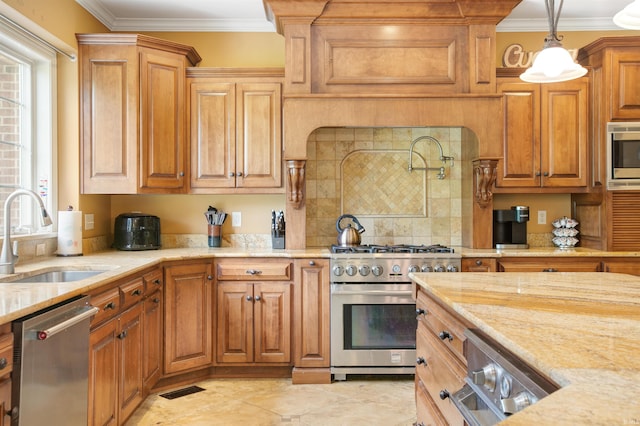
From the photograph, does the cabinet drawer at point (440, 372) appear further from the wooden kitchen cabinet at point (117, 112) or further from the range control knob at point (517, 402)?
the wooden kitchen cabinet at point (117, 112)

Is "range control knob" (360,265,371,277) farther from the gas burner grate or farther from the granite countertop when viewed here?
the granite countertop

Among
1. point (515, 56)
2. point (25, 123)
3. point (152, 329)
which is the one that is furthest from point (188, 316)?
point (515, 56)

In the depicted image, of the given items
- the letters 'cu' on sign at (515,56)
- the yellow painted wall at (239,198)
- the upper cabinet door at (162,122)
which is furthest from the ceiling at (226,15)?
the upper cabinet door at (162,122)

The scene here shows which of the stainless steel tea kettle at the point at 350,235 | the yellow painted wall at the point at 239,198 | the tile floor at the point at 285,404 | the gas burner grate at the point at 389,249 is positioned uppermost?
the yellow painted wall at the point at 239,198

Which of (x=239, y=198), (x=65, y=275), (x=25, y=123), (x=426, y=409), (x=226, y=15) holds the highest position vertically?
(x=226, y=15)

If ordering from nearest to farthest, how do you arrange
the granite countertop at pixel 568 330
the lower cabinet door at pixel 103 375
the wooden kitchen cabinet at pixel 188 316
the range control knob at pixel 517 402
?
1. the granite countertop at pixel 568 330
2. the range control knob at pixel 517 402
3. the lower cabinet door at pixel 103 375
4. the wooden kitchen cabinet at pixel 188 316

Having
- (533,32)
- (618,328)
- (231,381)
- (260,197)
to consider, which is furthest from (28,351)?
(533,32)

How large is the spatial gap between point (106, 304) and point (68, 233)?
3.65 feet

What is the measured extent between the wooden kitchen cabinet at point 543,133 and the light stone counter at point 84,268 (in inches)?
66.7

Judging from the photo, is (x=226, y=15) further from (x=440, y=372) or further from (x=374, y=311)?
(x=440, y=372)

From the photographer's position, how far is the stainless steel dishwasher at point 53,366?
158cm

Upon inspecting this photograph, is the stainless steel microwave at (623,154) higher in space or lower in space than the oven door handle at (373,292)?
higher

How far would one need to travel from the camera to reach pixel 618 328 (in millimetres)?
1220

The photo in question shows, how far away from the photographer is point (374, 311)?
3430 mm
